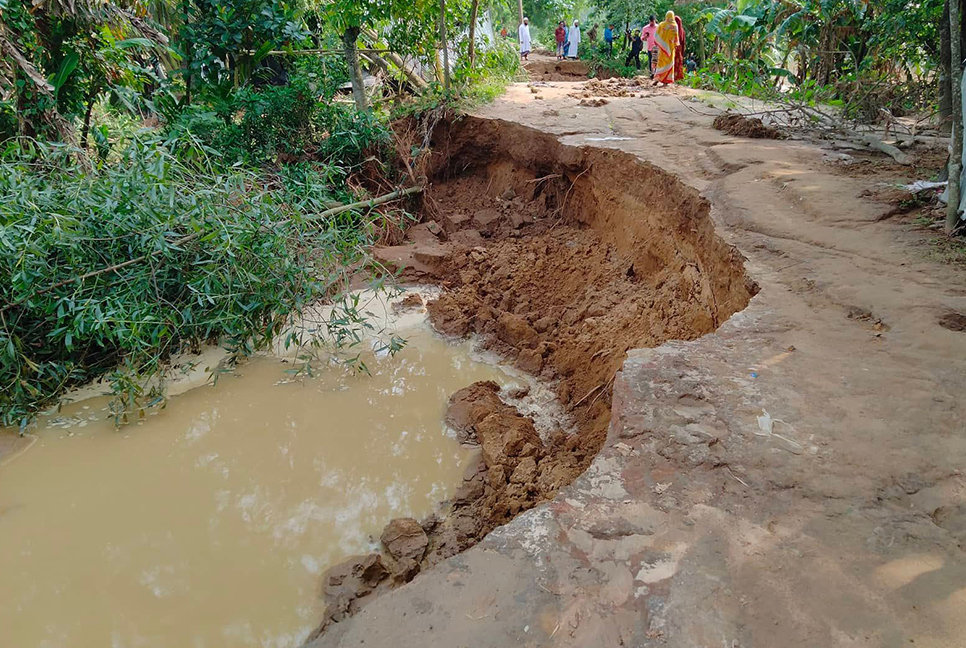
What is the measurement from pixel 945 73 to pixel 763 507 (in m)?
4.73

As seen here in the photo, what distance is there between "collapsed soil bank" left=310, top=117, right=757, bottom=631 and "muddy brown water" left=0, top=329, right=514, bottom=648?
0.83 ft

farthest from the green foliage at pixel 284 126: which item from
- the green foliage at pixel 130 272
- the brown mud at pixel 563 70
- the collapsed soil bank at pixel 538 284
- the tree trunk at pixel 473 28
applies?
the brown mud at pixel 563 70

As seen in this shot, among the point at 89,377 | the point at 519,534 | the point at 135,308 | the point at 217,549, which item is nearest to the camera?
the point at 519,534

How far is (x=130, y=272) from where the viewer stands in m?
3.95

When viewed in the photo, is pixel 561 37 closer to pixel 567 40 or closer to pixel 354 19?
pixel 567 40

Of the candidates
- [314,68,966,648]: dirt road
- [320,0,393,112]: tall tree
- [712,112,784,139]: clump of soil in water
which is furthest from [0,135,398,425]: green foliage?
[712,112,784,139]: clump of soil in water

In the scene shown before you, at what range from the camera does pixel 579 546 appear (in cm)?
179

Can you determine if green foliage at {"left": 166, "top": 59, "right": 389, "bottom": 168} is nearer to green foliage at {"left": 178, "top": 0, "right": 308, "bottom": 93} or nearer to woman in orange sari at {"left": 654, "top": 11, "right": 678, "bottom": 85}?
green foliage at {"left": 178, "top": 0, "right": 308, "bottom": 93}

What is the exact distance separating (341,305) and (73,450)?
239cm

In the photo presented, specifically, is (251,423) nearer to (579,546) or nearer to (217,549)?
(217,549)

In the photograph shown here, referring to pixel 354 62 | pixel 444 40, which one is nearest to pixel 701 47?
pixel 444 40

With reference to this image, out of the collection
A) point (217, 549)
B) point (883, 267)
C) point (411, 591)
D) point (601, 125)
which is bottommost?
point (217, 549)

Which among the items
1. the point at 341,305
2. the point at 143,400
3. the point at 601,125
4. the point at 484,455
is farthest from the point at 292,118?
the point at 484,455

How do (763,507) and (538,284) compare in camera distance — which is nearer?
(763,507)
